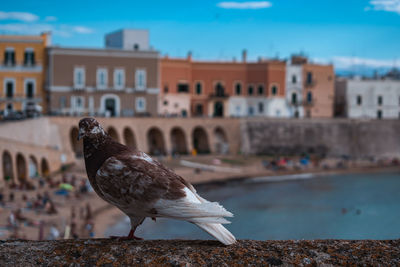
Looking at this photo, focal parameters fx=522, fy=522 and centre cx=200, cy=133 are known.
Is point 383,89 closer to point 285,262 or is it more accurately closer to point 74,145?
point 74,145

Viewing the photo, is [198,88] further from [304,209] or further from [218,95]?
[304,209]

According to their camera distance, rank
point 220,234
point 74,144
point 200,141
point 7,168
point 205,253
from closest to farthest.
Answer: point 205,253, point 220,234, point 7,168, point 74,144, point 200,141

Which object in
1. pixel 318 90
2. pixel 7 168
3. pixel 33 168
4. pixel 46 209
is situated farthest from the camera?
pixel 318 90

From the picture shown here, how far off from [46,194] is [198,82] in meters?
22.9

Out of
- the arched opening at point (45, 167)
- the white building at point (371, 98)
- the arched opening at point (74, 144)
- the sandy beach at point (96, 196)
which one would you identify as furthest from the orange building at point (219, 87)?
the arched opening at point (45, 167)

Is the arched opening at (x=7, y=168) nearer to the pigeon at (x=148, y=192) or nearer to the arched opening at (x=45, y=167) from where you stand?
the arched opening at (x=45, y=167)

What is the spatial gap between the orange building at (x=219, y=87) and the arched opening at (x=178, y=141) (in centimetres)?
161

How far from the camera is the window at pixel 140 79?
40781 mm

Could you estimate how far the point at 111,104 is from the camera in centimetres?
4062

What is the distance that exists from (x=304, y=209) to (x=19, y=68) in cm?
2371

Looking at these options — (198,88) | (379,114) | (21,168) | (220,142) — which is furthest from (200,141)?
(21,168)

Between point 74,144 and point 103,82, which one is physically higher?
point 103,82

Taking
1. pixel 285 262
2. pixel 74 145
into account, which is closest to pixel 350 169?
pixel 74 145

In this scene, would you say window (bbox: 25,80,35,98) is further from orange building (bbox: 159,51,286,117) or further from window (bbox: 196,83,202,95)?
window (bbox: 196,83,202,95)
